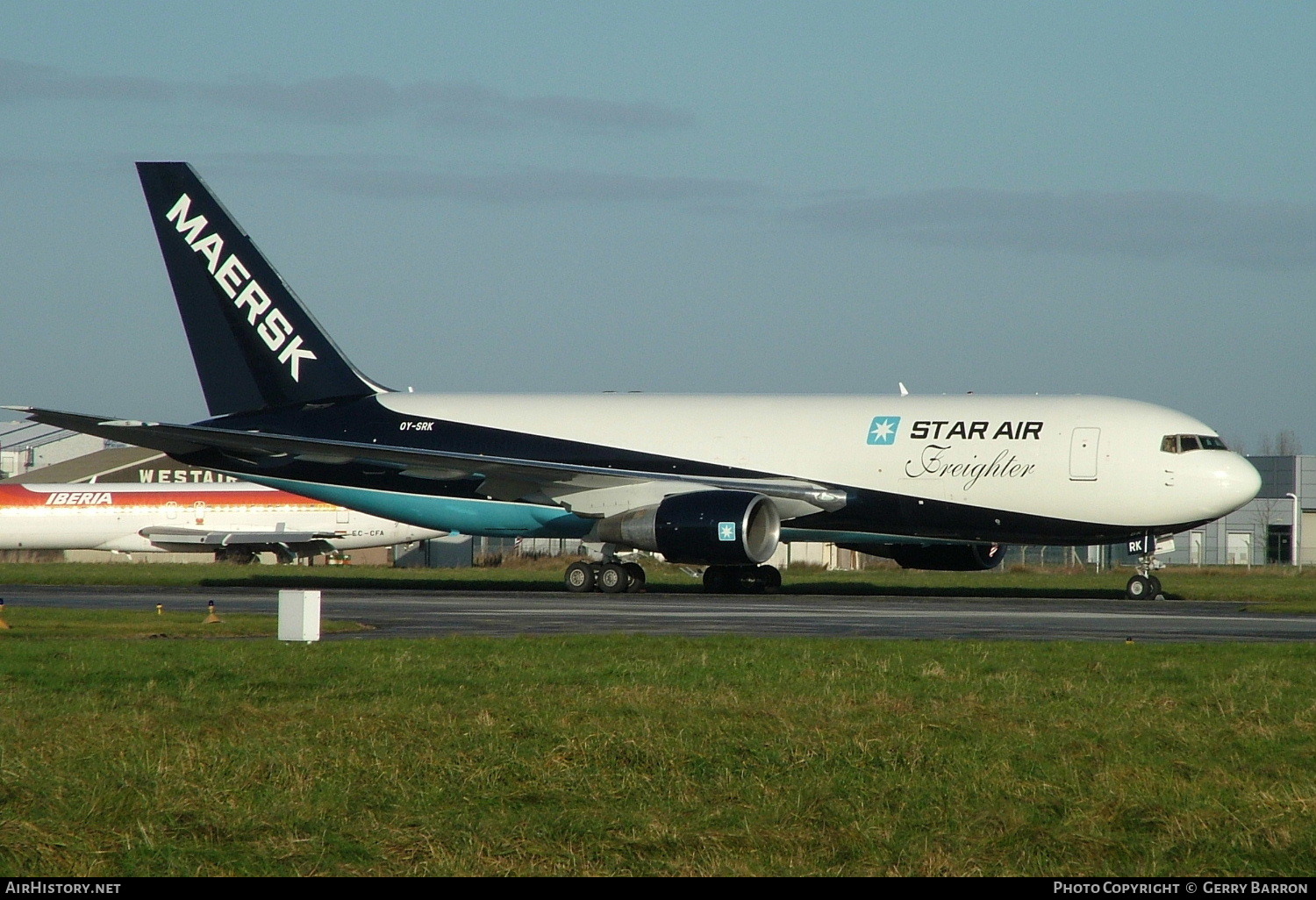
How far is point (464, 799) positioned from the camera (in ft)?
27.3

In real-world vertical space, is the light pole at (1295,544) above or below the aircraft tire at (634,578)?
above

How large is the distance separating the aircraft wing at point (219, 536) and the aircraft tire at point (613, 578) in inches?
1273

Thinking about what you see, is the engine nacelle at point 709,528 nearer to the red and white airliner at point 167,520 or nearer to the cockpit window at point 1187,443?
the cockpit window at point 1187,443

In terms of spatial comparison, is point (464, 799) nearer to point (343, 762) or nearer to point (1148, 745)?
point (343, 762)

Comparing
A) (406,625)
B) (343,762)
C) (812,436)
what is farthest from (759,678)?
(812,436)

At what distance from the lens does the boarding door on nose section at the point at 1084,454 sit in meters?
30.0

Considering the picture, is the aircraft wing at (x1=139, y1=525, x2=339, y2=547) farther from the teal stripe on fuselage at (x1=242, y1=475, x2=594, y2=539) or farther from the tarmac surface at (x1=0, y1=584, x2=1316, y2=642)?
the tarmac surface at (x1=0, y1=584, x2=1316, y2=642)

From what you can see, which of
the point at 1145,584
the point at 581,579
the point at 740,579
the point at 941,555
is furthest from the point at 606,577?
the point at 1145,584

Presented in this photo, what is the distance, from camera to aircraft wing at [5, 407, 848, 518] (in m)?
31.7

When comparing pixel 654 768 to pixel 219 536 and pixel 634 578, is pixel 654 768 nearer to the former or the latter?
pixel 634 578

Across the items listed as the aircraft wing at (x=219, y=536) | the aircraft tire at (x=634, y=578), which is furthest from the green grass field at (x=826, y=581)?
the aircraft wing at (x=219, y=536)

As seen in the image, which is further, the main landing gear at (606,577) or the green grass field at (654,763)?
the main landing gear at (606,577)

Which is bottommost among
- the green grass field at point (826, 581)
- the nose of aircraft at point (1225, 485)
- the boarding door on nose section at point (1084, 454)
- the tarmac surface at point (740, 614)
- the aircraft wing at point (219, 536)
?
the tarmac surface at point (740, 614)

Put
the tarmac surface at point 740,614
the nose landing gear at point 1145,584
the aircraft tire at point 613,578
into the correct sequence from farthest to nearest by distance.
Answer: the aircraft tire at point 613,578, the nose landing gear at point 1145,584, the tarmac surface at point 740,614
